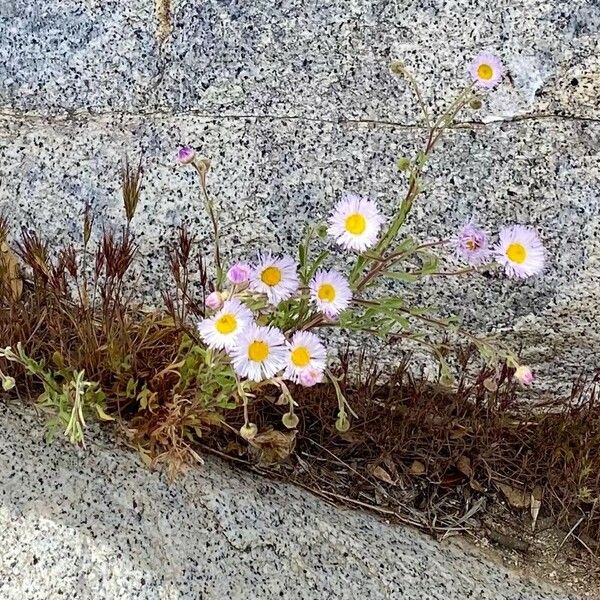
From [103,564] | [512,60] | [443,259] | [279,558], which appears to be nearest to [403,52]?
[512,60]

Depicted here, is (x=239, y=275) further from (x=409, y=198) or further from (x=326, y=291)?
(x=409, y=198)

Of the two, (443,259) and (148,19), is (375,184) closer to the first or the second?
(443,259)

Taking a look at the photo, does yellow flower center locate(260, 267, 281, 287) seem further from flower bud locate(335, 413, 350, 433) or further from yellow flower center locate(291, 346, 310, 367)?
flower bud locate(335, 413, 350, 433)

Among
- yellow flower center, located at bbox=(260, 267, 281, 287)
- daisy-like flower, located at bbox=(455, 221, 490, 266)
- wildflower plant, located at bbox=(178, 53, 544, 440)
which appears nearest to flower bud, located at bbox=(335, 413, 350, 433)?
wildflower plant, located at bbox=(178, 53, 544, 440)

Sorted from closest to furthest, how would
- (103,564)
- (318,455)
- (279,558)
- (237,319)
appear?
1. (237,319)
2. (103,564)
3. (279,558)
4. (318,455)

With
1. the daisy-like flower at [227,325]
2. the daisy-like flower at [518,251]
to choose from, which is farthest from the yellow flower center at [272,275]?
the daisy-like flower at [518,251]
